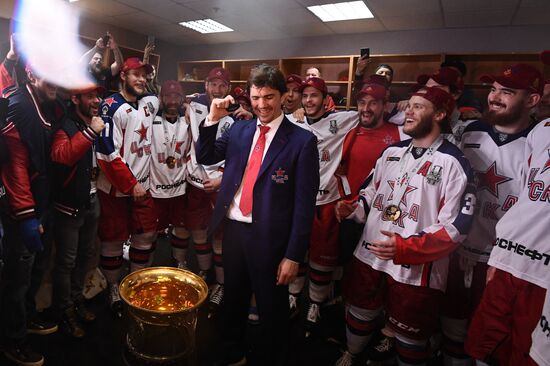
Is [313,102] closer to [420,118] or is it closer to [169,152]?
[420,118]

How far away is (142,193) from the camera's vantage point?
2.21 m

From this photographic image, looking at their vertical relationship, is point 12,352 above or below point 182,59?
below

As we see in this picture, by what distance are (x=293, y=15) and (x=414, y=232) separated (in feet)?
14.0

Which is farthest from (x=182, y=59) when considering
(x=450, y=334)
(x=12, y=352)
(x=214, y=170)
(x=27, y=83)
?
(x=450, y=334)

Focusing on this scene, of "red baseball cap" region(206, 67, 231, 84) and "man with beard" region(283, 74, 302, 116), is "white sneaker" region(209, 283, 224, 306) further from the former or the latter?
"red baseball cap" region(206, 67, 231, 84)

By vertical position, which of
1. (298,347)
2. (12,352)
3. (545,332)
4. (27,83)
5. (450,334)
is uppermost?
(27,83)

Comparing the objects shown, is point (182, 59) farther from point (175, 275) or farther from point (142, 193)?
point (175, 275)

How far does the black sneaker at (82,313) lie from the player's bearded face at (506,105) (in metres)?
2.58

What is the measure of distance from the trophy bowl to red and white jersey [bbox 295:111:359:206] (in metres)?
1.21

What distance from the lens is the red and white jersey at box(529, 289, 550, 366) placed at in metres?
1.07

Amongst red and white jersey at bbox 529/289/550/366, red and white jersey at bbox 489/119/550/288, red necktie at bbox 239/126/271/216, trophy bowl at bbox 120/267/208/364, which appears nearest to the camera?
red and white jersey at bbox 529/289/550/366

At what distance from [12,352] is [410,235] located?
2.06 m

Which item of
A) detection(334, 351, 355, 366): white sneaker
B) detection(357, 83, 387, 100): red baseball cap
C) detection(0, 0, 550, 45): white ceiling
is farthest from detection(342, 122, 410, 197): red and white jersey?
detection(0, 0, 550, 45): white ceiling

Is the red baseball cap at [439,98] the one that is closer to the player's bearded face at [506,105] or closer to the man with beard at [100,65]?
the player's bearded face at [506,105]
